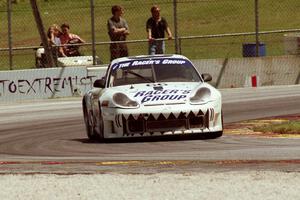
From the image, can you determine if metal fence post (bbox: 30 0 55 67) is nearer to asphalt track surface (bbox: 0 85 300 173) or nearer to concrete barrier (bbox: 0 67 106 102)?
concrete barrier (bbox: 0 67 106 102)

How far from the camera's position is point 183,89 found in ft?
53.0

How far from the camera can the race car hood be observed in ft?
51.9

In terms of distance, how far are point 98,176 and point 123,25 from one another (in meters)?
16.4

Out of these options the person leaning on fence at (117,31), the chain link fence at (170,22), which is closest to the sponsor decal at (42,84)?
the person leaning on fence at (117,31)

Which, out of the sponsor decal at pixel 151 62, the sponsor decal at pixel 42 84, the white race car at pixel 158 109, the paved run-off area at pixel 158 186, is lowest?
the sponsor decal at pixel 42 84

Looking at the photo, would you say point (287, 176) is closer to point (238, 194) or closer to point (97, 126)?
point (238, 194)

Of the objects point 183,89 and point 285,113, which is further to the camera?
point 285,113

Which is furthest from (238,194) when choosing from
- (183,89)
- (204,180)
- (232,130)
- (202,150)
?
(232,130)

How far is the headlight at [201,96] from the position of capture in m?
15.8

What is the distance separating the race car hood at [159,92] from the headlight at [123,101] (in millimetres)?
53

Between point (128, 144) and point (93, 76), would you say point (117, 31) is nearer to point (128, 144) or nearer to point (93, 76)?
point (93, 76)

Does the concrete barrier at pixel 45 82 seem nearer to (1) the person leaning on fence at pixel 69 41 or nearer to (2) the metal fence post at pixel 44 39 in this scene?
(2) the metal fence post at pixel 44 39

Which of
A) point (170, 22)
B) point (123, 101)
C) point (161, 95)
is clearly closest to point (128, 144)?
point (123, 101)

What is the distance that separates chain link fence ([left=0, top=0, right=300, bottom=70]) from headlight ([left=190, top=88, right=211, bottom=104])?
42.4 ft
